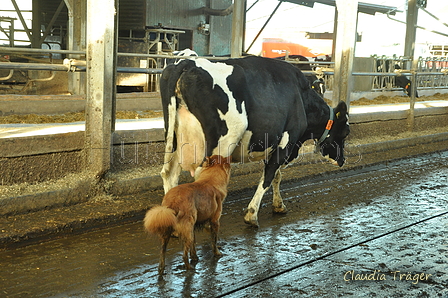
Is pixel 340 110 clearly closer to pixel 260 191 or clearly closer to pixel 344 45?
pixel 260 191

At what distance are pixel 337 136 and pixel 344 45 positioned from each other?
3.07 meters

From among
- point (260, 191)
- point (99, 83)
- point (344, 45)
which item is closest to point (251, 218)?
point (260, 191)

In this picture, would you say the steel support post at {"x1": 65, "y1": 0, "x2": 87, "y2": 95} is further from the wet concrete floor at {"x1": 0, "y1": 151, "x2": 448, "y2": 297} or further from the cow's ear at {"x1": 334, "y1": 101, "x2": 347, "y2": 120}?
the cow's ear at {"x1": 334, "y1": 101, "x2": 347, "y2": 120}

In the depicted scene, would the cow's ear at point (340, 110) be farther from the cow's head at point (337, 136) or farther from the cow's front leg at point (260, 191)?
the cow's front leg at point (260, 191)

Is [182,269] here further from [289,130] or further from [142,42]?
[142,42]

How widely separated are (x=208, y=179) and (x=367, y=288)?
147cm

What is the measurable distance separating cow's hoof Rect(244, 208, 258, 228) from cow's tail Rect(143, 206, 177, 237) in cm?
175

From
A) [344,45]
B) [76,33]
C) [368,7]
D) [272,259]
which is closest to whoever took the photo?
[272,259]

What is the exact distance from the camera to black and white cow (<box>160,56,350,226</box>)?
508cm

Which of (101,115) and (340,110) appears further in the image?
(340,110)

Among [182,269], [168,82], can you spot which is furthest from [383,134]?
[182,269]

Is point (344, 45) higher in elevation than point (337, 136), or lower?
higher

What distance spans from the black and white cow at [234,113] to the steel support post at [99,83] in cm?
100

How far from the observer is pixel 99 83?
5898mm
